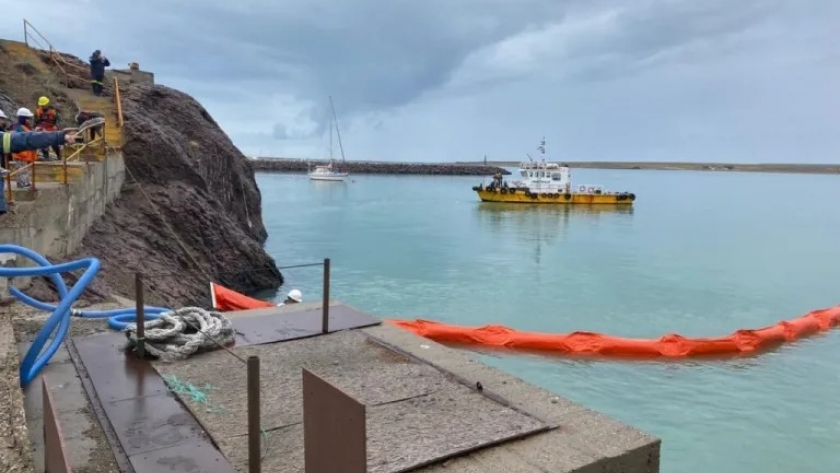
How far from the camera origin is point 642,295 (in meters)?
17.4

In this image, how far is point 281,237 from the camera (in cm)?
2909

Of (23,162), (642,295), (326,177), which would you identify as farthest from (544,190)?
(326,177)

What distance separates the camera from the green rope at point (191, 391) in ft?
13.7

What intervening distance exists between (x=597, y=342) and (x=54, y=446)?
974 centimetres

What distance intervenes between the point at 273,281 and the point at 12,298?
34.3ft

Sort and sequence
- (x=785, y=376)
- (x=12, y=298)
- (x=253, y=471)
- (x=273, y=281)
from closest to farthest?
(x=253, y=471), (x=12, y=298), (x=785, y=376), (x=273, y=281)

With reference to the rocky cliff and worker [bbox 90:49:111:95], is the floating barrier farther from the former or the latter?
worker [bbox 90:49:111:95]

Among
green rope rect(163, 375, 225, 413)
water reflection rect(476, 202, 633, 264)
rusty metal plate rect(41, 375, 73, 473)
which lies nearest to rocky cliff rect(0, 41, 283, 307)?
green rope rect(163, 375, 225, 413)

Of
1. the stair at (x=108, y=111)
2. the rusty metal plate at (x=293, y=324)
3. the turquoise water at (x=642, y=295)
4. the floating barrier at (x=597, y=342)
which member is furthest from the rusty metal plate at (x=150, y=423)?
the stair at (x=108, y=111)

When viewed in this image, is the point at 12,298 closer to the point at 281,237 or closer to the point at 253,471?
the point at 253,471

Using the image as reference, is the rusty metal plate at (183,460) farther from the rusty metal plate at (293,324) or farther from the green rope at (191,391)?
the rusty metal plate at (293,324)


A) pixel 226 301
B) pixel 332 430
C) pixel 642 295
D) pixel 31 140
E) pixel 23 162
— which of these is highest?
pixel 31 140

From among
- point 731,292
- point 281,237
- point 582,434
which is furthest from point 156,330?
point 281,237

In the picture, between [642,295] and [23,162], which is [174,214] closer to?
[23,162]
